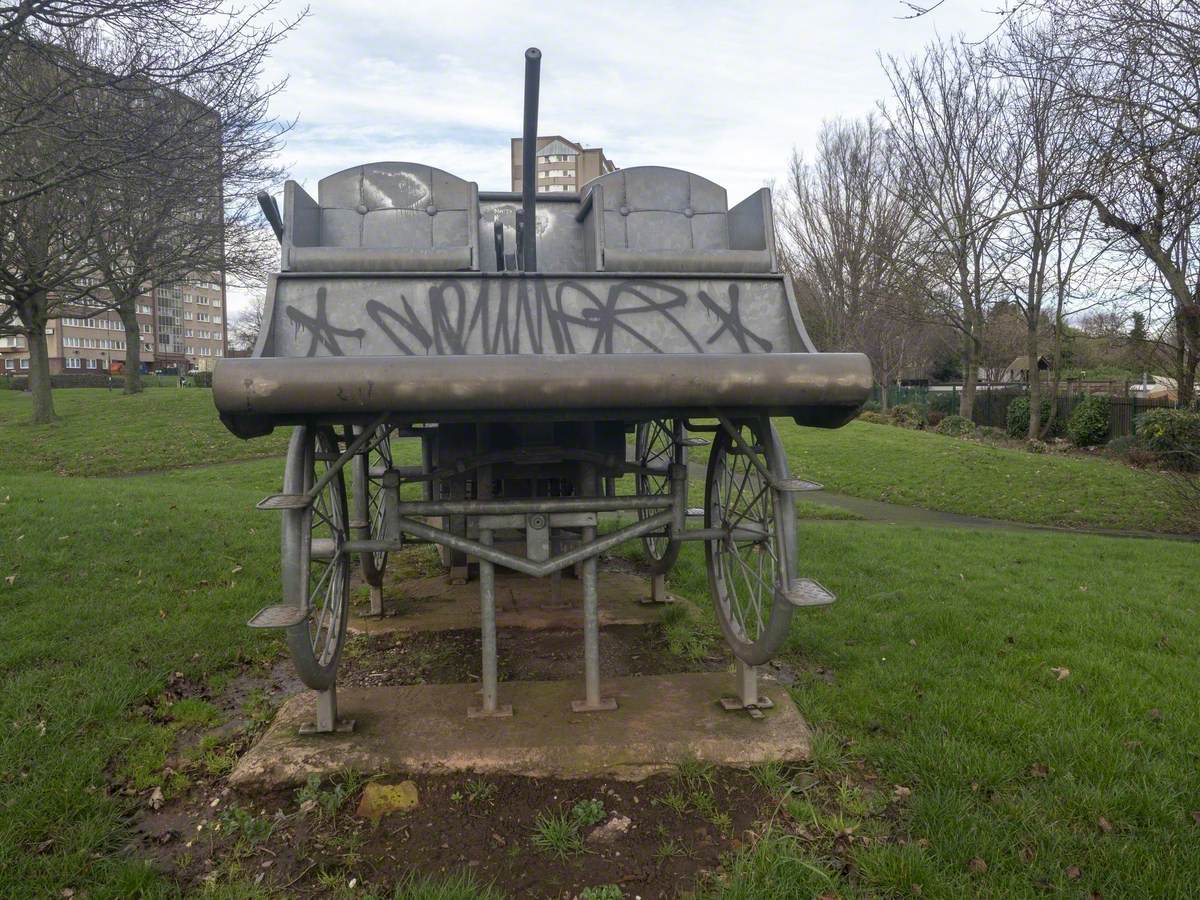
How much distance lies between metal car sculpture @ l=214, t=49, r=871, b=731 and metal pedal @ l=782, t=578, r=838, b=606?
13 millimetres

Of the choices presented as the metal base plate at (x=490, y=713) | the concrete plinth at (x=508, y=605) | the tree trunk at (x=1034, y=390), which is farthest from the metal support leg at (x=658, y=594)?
the tree trunk at (x=1034, y=390)

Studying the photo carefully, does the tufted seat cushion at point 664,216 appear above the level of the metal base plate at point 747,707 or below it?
above

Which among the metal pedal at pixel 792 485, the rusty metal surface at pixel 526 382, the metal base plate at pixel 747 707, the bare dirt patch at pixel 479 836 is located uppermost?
the rusty metal surface at pixel 526 382

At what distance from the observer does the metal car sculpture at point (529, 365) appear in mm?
2467

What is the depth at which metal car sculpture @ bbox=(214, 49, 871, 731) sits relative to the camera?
2467 mm

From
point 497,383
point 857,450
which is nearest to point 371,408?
point 497,383

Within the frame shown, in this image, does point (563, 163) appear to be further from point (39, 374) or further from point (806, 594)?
point (806, 594)

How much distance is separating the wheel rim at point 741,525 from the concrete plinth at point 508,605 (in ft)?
3.45

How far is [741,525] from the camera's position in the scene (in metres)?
3.56

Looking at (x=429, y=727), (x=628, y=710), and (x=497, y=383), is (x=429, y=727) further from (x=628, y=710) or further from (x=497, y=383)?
(x=497, y=383)

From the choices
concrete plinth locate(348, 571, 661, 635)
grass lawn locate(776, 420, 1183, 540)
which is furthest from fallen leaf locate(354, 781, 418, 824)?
grass lawn locate(776, 420, 1183, 540)

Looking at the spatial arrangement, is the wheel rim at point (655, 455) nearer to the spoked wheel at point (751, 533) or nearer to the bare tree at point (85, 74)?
the spoked wheel at point (751, 533)

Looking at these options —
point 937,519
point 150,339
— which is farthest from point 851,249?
point 150,339

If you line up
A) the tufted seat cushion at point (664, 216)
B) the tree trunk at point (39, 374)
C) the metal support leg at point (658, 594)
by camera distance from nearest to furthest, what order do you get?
1. the tufted seat cushion at point (664, 216)
2. the metal support leg at point (658, 594)
3. the tree trunk at point (39, 374)
